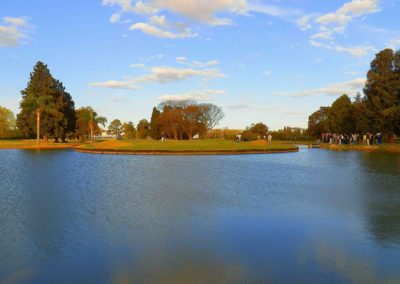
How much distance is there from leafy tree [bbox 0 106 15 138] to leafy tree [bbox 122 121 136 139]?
37.8 m

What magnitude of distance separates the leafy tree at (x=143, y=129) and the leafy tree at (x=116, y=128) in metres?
28.3

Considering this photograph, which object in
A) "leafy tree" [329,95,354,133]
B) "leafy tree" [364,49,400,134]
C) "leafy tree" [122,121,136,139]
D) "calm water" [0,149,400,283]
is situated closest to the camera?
"calm water" [0,149,400,283]

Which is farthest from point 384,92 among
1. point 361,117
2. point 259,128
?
point 259,128

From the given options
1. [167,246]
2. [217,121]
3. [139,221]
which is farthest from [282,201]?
[217,121]

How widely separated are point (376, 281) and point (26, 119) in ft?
238

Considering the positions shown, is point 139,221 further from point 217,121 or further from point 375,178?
point 217,121

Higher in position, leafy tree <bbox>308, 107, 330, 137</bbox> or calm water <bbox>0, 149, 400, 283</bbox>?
leafy tree <bbox>308, 107, 330, 137</bbox>

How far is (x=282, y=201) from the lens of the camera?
1355 cm

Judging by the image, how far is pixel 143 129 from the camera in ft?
400

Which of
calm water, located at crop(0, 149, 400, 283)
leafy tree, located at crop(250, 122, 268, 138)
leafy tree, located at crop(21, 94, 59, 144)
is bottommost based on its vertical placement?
calm water, located at crop(0, 149, 400, 283)

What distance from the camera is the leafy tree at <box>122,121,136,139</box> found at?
450 feet

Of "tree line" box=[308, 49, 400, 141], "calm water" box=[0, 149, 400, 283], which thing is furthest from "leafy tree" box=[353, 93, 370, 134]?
"calm water" box=[0, 149, 400, 283]

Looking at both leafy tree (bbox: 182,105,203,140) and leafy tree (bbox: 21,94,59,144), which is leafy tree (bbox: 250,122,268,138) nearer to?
leafy tree (bbox: 182,105,203,140)

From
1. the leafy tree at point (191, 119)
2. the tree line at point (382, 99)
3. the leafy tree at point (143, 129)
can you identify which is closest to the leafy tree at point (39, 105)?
the leafy tree at point (191, 119)
